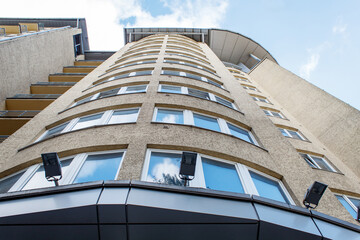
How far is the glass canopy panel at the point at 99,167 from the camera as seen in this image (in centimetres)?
563

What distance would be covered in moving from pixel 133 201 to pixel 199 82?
10.1 metres

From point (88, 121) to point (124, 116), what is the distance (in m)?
1.42

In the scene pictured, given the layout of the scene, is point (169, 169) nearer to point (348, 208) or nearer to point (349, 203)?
point (348, 208)

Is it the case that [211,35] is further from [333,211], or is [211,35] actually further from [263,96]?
[333,211]

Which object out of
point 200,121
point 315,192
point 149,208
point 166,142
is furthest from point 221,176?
point 200,121

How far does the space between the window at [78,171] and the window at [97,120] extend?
7.50 ft

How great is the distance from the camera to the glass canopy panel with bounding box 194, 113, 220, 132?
890 cm

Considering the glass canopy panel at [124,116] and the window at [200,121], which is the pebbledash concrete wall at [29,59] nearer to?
the glass canopy panel at [124,116]

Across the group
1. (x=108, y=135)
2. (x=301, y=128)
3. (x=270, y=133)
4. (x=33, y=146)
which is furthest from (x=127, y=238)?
(x=301, y=128)

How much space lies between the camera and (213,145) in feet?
23.7

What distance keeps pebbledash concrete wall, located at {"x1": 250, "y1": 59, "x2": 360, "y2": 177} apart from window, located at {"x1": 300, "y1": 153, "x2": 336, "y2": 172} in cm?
112

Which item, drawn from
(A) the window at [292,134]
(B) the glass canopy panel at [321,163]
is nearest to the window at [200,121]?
(B) the glass canopy panel at [321,163]

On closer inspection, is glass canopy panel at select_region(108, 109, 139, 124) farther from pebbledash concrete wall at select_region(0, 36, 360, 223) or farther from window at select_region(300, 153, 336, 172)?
window at select_region(300, 153, 336, 172)

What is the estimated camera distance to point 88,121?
925 centimetres
